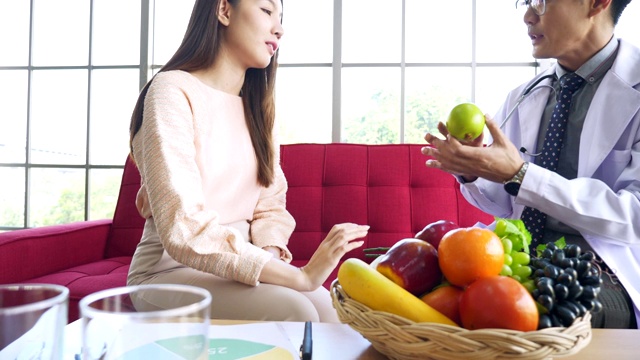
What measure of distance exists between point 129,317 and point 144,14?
3.95 metres

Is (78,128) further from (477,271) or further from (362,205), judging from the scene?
(477,271)

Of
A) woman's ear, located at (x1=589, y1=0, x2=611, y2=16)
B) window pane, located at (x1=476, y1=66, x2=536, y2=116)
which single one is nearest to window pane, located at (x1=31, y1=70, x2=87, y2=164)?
window pane, located at (x1=476, y1=66, x2=536, y2=116)

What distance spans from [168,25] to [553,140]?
338 centimetres

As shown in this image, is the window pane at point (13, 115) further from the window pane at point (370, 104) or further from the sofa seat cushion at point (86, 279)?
Result: the window pane at point (370, 104)

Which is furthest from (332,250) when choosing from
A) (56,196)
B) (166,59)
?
(56,196)

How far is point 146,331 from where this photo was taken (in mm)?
313

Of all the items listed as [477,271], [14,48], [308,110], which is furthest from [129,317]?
[14,48]

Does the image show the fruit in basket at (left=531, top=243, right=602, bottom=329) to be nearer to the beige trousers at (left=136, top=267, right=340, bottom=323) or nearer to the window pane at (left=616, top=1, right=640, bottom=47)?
the beige trousers at (left=136, top=267, right=340, bottom=323)

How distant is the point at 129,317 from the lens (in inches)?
12.3

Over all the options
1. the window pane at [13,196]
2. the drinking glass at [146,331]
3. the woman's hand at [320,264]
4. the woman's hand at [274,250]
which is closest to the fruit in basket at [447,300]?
the drinking glass at [146,331]

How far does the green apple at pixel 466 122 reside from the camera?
1.20 meters

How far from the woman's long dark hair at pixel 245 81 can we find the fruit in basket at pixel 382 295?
0.88 metres

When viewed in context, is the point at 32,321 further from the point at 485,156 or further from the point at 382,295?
the point at 485,156

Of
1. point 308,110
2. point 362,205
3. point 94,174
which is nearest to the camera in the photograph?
point 362,205
